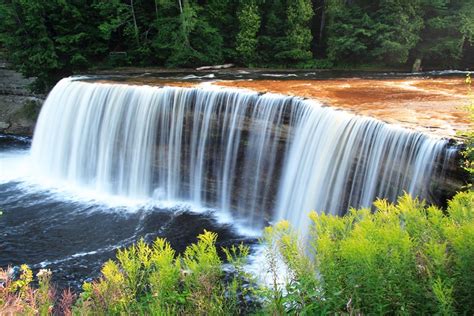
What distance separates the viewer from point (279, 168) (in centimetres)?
1113

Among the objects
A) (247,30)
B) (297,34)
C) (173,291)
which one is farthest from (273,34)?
(173,291)

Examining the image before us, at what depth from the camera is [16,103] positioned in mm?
20094

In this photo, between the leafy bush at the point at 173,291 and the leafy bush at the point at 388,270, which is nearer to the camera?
the leafy bush at the point at 388,270

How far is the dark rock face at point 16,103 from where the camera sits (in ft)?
61.9

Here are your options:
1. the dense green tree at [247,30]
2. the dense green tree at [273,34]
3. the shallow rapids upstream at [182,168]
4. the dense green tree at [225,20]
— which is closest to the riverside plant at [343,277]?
the shallow rapids upstream at [182,168]

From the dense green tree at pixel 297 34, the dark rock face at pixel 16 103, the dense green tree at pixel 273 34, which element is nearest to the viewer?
the dark rock face at pixel 16 103

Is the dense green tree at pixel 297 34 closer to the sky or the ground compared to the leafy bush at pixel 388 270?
closer to the sky

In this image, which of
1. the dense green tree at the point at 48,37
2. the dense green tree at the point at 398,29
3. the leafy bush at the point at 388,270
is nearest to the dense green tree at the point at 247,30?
Result: the dense green tree at the point at 398,29

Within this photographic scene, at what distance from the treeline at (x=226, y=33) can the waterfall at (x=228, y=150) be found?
5074 mm

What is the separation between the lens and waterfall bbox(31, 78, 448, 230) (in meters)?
8.84

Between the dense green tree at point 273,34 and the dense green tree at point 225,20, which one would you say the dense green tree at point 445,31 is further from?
the dense green tree at point 225,20

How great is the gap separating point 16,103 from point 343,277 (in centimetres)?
1995

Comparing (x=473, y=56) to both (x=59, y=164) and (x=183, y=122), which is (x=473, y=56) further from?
(x=59, y=164)

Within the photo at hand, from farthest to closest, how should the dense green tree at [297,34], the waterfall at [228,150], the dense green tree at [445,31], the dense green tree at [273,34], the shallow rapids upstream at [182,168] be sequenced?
the dense green tree at [273,34], the dense green tree at [297,34], the dense green tree at [445,31], the shallow rapids upstream at [182,168], the waterfall at [228,150]
